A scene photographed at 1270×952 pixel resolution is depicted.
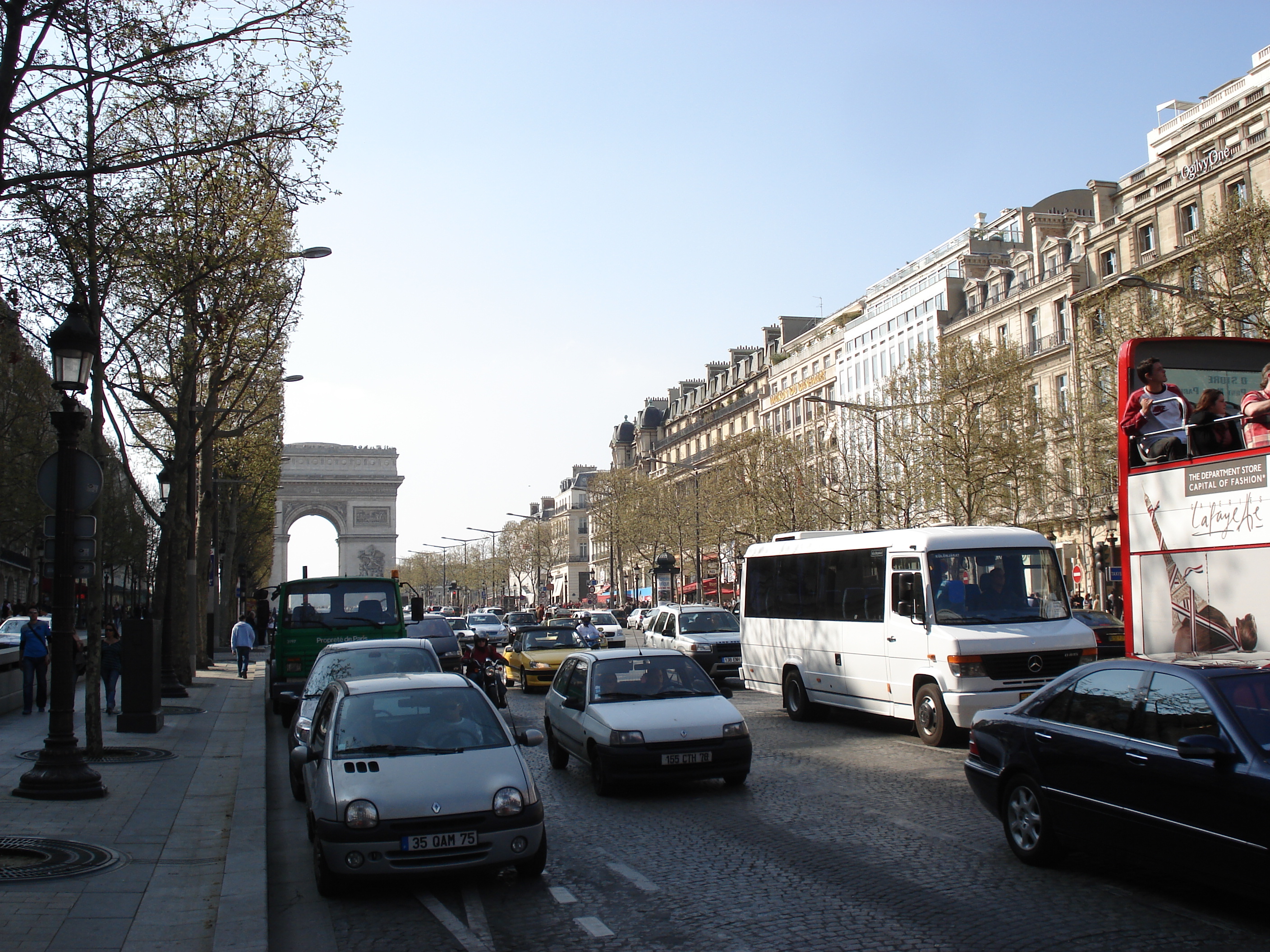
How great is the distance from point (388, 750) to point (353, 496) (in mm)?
101548

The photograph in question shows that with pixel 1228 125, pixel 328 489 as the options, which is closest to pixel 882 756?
pixel 1228 125

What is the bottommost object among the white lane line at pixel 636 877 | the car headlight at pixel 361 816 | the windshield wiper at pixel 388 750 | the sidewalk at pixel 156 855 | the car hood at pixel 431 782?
the white lane line at pixel 636 877

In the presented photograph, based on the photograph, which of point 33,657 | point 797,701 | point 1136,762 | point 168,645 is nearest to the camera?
point 1136,762

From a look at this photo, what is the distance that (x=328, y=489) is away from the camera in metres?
107

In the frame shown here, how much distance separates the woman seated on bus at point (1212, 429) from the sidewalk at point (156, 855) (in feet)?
26.5

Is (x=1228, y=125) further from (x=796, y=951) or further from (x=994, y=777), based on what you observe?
(x=796, y=951)

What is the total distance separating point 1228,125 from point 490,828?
41.6 metres

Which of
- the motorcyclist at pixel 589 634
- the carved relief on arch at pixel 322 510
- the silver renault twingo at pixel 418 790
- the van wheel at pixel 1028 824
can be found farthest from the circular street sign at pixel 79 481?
the carved relief on arch at pixel 322 510

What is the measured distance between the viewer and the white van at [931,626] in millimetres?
14094

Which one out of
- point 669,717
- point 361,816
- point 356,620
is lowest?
point 361,816

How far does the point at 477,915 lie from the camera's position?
713 cm

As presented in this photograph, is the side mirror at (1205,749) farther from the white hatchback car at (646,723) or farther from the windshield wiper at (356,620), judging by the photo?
the windshield wiper at (356,620)

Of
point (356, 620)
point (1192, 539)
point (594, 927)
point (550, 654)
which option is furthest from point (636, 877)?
point (550, 654)

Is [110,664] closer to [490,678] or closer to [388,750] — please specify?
[490,678]
